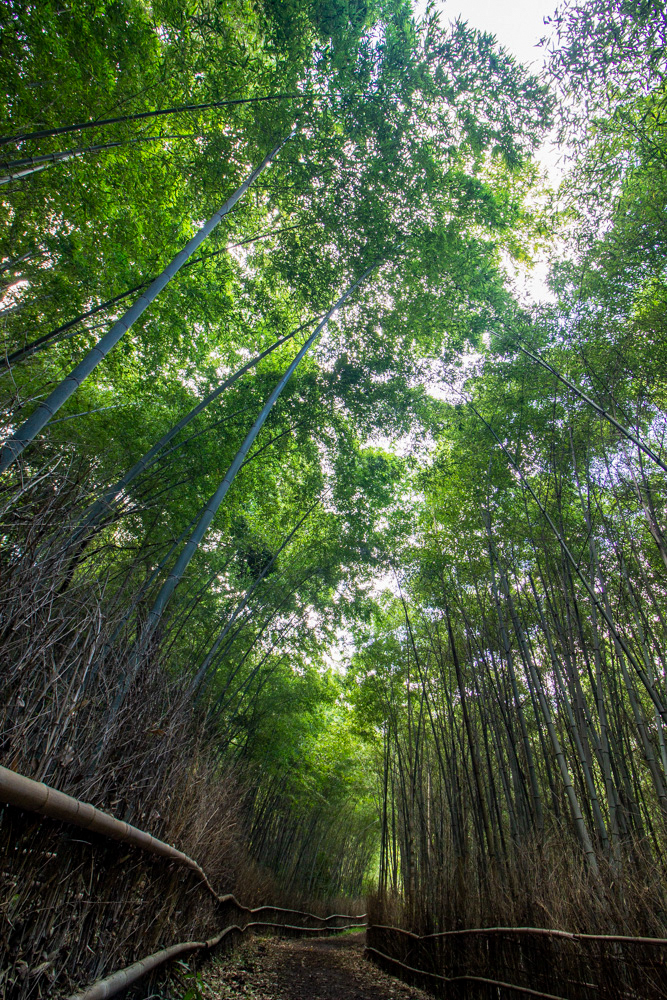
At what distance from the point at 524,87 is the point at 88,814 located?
199 inches

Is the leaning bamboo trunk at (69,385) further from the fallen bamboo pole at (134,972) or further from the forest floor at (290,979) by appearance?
the forest floor at (290,979)

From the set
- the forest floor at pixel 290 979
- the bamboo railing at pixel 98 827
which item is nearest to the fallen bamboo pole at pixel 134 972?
the bamboo railing at pixel 98 827

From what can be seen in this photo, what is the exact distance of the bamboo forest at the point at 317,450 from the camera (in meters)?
1.85

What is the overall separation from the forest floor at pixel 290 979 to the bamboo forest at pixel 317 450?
2.9 inches

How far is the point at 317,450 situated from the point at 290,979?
536 centimetres

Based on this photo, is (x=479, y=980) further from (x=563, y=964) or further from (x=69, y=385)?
(x=69, y=385)

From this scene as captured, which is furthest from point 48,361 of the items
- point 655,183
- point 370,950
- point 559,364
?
point 370,950

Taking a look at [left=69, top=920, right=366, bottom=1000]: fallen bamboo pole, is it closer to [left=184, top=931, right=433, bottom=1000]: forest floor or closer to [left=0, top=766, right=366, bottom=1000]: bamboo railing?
[left=0, top=766, right=366, bottom=1000]: bamboo railing

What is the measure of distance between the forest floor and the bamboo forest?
0.07 meters

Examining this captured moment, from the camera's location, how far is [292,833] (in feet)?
31.3

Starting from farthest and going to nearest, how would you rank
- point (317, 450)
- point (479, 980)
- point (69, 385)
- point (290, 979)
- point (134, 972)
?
point (317, 450), point (290, 979), point (479, 980), point (69, 385), point (134, 972)

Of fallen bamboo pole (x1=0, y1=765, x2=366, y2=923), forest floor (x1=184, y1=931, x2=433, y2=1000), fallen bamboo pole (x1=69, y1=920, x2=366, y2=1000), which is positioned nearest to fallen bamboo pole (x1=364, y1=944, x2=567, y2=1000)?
forest floor (x1=184, y1=931, x2=433, y2=1000)

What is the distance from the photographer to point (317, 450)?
5.93 m

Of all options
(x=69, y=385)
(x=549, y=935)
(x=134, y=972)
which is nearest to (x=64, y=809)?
(x=134, y=972)
